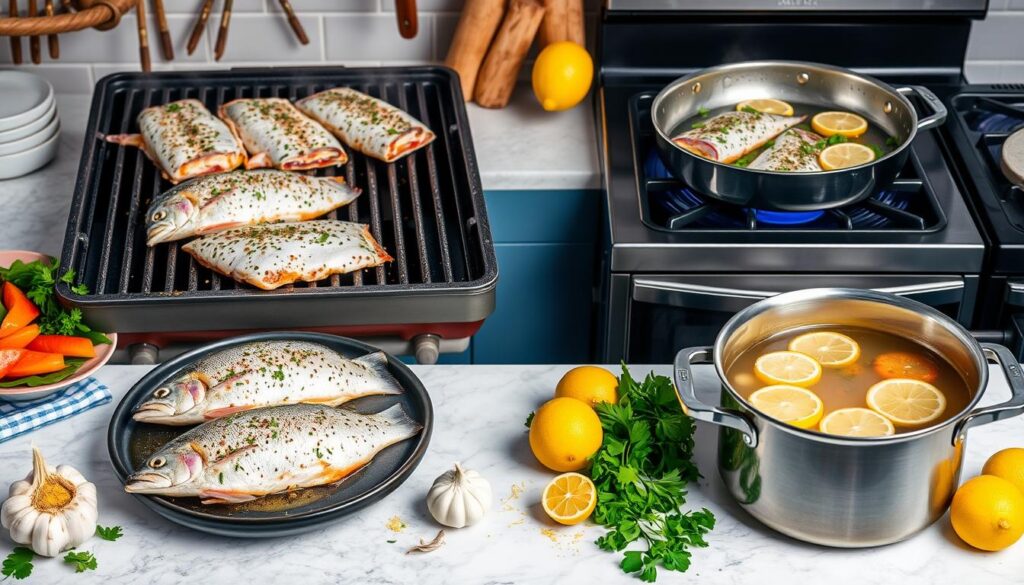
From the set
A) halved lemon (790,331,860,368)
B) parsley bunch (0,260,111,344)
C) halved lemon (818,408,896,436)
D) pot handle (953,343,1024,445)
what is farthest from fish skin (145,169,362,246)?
pot handle (953,343,1024,445)

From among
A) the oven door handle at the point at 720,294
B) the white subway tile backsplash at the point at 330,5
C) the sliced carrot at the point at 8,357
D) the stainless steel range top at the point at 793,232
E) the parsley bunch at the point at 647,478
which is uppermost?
the white subway tile backsplash at the point at 330,5

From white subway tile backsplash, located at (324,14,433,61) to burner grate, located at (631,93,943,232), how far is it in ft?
2.41

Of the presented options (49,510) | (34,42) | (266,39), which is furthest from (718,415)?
(34,42)

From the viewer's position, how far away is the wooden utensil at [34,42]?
106 inches

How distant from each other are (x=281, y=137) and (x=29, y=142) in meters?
0.62

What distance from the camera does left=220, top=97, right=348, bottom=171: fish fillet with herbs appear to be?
2.37 m

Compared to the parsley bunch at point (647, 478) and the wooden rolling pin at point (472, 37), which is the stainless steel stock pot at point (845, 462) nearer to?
the parsley bunch at point (647, 478)

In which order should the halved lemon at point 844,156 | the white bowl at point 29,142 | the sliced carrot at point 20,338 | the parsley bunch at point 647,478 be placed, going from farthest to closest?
the white bowl at point 29,142 < the halved lemon at point 844,156 < the sliced carrot at point 20,338 < the parsley bunch at point 647,478

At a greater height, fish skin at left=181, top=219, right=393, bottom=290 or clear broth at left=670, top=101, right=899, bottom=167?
fish skin at left=181, top=219, right=393, bottom=290

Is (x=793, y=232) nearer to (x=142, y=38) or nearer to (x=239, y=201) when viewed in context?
(x=239, y=201)

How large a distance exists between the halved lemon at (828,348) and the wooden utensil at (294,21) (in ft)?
5.44

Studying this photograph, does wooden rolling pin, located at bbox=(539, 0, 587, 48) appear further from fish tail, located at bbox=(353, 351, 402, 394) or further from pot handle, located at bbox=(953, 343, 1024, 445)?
pot handle, located at bbox=(953, 343, 1024, 445)

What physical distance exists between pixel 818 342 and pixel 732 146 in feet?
2.78

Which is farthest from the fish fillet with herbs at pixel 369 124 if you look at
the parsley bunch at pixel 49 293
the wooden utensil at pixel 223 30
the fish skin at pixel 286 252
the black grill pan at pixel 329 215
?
the parsley bunch at pixel 49 293
